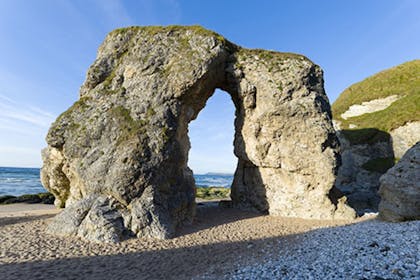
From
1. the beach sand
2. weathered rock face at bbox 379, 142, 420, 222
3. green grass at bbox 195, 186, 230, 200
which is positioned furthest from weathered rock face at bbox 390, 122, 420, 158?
green grass at bbox 195, 186, 230, 200

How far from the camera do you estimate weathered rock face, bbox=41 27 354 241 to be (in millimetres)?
14805

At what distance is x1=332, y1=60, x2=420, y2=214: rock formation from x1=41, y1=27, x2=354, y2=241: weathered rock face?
8.06 meters

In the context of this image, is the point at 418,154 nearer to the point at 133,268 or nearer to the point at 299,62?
the point at 299,62

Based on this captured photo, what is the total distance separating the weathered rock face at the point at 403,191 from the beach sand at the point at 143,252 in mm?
3798

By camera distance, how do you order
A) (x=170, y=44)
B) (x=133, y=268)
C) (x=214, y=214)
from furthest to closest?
(x=214, y=214)
(x=170, y=44)
(x=133, y=268)

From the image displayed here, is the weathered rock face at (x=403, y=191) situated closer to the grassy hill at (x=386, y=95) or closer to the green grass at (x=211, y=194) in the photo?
the grassy hill at (x=386, y=95)

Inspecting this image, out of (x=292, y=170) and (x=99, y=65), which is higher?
(x=99, y=65)

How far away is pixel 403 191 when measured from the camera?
41.0 feet

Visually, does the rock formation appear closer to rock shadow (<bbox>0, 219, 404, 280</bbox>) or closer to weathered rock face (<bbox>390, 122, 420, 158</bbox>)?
weathered rock face (<bbox>390, 122, 420, 158</bbox>)

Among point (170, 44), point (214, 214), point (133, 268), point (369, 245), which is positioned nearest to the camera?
point (369, 245)

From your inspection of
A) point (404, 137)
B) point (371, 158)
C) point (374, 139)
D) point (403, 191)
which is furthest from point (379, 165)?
point (403, 191)

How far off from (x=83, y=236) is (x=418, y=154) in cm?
1781

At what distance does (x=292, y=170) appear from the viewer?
1908 centimetres

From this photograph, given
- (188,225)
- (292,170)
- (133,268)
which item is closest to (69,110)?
(188,225)
